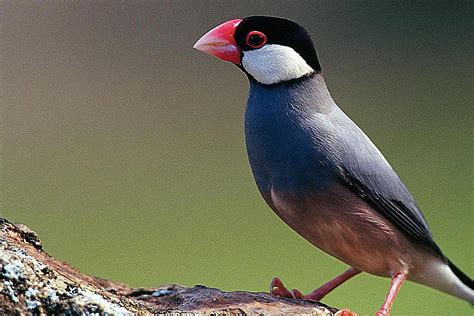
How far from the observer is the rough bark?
148 centimetres

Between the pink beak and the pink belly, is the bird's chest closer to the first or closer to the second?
the pink belly

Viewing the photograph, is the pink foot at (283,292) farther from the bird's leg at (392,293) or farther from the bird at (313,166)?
the bird's leg at (392,293)

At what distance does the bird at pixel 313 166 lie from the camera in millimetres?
2059

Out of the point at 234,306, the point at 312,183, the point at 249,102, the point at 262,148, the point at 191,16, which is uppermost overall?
the point at 191,16

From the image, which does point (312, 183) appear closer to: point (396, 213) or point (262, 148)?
point (262, 148)

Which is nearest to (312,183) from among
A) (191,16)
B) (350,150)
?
(350,150)

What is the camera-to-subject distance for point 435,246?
2.30m

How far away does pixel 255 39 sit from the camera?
2.20 metres

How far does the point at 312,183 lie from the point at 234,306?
0.46 meters

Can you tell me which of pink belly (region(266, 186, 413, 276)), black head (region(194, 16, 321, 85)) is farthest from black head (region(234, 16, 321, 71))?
pink belly (region(266, 186, 413, 276))

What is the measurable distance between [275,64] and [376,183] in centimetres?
45

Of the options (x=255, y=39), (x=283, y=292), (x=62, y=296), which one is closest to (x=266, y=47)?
(x=255, y=39)

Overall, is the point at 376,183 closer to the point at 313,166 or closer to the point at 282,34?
the point at 313,166

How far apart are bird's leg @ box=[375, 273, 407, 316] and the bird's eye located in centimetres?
78
